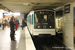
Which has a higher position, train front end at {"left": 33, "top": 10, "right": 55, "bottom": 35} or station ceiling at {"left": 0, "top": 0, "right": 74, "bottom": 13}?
station ceiling at {"left": 0, "top": 0, "right": 74, "bottom": 13}

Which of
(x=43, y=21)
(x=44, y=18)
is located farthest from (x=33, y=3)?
(x=43, y=21)

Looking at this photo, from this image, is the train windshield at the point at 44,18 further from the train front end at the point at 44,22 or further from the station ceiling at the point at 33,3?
the station ceiling at the point at 33,3

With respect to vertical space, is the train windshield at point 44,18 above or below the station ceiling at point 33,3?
below

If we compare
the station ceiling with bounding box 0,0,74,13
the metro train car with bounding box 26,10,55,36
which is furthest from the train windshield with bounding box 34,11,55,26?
the station ceiling with bounding box 0,0,74,13

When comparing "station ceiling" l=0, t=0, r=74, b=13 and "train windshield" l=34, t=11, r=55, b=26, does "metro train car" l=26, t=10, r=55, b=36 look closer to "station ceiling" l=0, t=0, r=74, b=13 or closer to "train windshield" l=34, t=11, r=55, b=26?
"train windshield" l=34, t=11, r=55, b=26

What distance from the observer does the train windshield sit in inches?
323

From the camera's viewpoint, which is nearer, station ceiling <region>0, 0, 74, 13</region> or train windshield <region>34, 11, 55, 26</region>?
station ceiling <region>0, 0, 74, 13</region>

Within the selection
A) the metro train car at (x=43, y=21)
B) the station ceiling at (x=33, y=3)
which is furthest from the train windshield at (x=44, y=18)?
the station ceiling at (x=33, y=3)

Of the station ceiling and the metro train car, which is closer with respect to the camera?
the station ceiling

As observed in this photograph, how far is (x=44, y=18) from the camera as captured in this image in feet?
27.1

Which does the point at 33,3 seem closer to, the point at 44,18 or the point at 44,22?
the point at 44,18

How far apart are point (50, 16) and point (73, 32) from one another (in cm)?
243

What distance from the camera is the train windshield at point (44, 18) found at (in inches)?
323

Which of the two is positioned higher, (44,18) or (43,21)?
(44,18)
